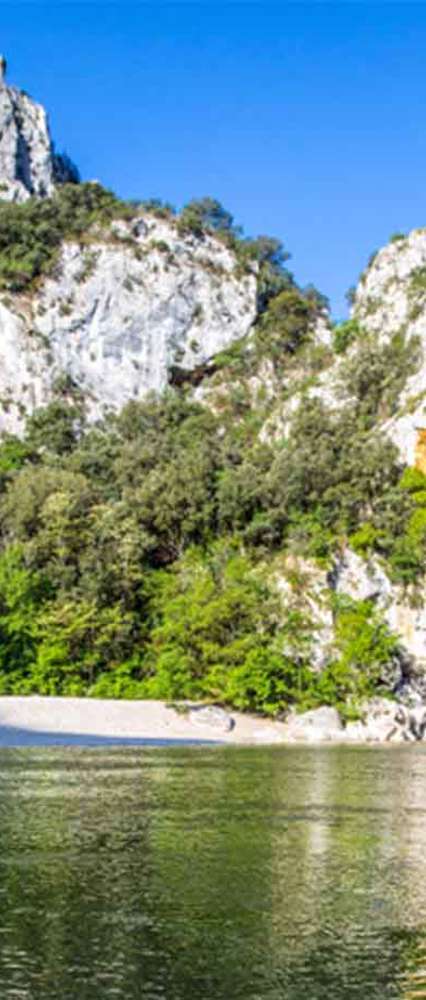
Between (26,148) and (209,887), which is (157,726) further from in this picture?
(26,148)

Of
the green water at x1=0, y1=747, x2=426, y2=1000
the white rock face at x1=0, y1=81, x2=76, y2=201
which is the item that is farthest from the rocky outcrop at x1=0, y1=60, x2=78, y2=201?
the green water at x1=0, y1=747, x2=426, y2=1000

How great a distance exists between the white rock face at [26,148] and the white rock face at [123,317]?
18.9 meters

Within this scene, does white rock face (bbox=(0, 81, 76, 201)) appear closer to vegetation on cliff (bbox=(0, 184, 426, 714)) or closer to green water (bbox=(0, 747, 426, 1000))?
vegetation on cliff (bbox=(0, 184, 426, 714))

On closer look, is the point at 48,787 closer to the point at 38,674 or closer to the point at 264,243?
the point at 38,674

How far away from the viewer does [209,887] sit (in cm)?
1950

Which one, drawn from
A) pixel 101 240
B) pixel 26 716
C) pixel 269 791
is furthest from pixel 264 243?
pixel 269 791

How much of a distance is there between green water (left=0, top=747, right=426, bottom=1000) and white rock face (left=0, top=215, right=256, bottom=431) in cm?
7323

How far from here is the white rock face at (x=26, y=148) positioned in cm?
Result: 12850

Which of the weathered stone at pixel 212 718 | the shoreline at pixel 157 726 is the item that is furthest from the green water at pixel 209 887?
the weathered stone at pixel 212 718

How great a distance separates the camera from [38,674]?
65.8 m

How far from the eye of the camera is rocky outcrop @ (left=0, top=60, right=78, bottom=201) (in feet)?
422

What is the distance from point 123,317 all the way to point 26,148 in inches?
1313

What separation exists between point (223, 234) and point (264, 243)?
4216mm

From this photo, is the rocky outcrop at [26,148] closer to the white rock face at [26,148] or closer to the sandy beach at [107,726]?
the white rock face at [26,148]
